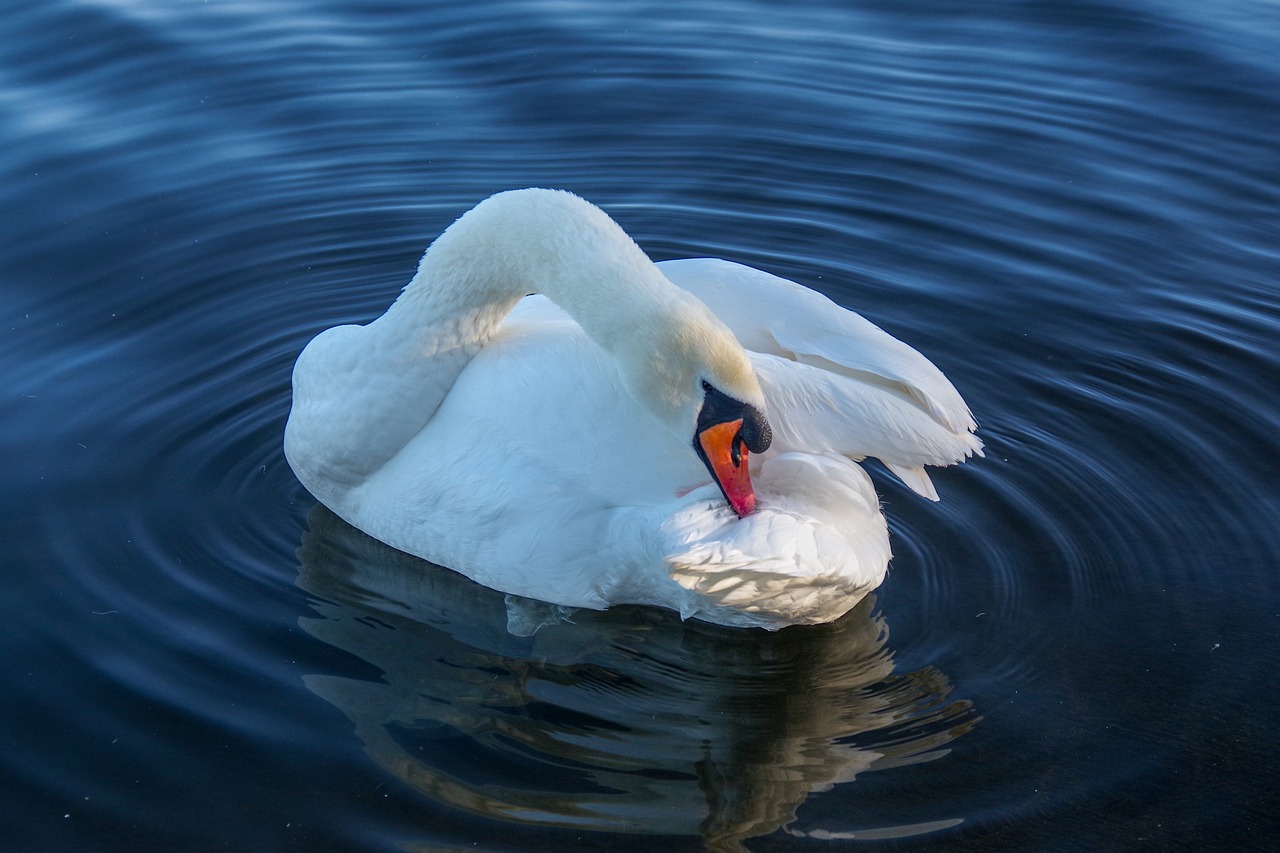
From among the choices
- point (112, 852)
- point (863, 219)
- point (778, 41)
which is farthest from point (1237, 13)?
point (112, 852)

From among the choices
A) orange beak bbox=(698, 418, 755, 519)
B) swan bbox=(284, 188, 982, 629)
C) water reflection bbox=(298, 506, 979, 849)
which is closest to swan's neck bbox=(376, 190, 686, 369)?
swan bbox=(284, 188, 982, 629)

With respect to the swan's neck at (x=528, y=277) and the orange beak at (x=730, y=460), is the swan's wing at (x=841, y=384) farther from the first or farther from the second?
the swan's neck at (x=528, y=277)

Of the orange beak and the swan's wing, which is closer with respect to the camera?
the orange beak

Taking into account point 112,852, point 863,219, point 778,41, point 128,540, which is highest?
point 778,41

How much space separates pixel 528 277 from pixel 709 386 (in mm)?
1058

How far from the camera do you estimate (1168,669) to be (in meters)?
5.45

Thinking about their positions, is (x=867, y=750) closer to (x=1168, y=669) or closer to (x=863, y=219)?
(x=1168, y=669)

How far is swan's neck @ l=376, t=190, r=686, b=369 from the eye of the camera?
5074mm

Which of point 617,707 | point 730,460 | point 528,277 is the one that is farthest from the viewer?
point 528,277

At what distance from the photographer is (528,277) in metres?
5.52

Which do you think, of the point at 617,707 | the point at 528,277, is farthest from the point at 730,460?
the point at 528,277

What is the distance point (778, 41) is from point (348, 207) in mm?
4307

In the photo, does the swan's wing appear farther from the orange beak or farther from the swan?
the orange beak

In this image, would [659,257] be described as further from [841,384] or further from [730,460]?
[730,460]
